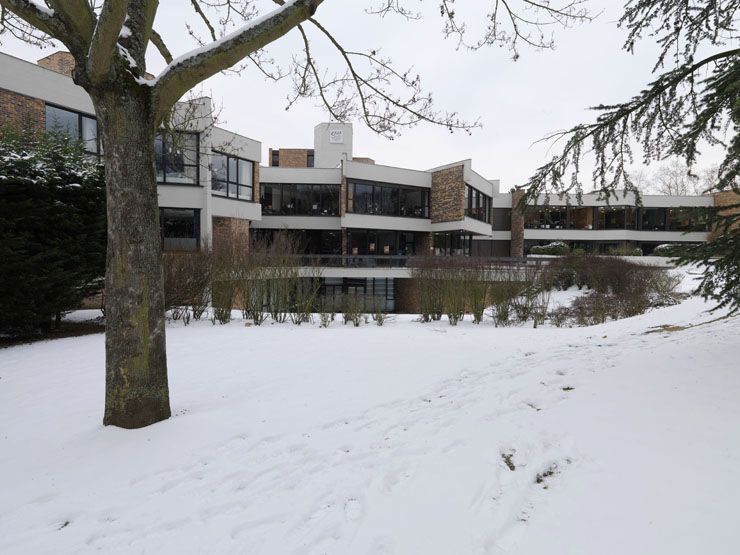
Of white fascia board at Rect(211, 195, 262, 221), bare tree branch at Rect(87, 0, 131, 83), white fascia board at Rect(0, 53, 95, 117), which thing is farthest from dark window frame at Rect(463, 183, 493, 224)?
bare tree branch at Rect(87, 0, 131, 83)

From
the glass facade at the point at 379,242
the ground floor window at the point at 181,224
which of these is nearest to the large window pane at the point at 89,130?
the ground floor window at the point at 181,224

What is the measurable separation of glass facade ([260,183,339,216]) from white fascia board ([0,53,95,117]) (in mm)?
13353

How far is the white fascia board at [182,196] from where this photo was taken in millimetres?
18719

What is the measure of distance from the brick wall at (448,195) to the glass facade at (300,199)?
6.99 m

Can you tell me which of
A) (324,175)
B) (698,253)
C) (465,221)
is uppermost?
(324,175)

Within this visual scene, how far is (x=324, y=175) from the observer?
28.4m

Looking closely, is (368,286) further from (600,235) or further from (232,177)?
(600,235)

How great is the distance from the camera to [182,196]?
1892cm

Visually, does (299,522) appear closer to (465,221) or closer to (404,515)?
(404,515)

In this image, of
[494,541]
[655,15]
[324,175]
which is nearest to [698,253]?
[655,15]

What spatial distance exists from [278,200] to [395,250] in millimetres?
9037

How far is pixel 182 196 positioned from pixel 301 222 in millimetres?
10407

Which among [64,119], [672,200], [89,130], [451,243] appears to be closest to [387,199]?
[451,243]

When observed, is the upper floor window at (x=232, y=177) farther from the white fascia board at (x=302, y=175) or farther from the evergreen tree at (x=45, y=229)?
the evergreen tree at (x=45, y=229)
